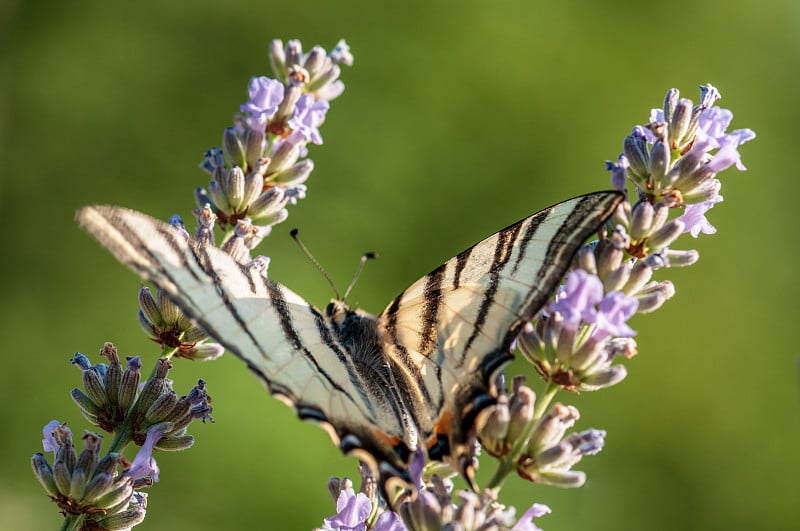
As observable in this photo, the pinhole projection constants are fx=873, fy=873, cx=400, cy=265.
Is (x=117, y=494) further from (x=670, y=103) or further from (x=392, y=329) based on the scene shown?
(x=670, y=103)

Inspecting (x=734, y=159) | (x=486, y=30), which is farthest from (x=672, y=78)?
(x=734, y=159)

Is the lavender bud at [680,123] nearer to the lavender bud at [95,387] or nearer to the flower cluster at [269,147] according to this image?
the flower cluster at [269,147]

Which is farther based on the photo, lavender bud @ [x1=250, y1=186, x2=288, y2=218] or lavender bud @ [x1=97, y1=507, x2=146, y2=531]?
lavender bud @ [x1=250, y1=186, x2=288, y2=218]

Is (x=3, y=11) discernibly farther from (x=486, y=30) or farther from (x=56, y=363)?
(x=486, y=30)

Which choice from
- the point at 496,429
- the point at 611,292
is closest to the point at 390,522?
the point at 496,429

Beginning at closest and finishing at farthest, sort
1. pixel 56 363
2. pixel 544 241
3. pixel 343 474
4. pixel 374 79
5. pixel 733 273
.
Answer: pixel 544 241, pixel 343 474, pixel 56 363, pixel 374 79, pixel 733 273

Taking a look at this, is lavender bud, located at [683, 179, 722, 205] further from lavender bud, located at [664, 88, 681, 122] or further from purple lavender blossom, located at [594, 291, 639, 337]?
purple lavender blossom, located at [594, 291, 639, 337]

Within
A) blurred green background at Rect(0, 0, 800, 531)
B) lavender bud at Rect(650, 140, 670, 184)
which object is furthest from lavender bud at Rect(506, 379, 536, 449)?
blurred green background at Rect(0, 0, 800, 531)
